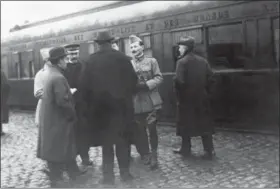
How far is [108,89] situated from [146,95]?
57 centimetres

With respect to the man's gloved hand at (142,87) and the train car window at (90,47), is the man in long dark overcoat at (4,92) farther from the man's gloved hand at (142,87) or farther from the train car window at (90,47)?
the man's gloved hand at (142,87)

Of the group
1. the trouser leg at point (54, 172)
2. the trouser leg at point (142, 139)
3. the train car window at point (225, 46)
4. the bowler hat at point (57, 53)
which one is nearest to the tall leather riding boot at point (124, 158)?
the trouser leg at point (142, 139)

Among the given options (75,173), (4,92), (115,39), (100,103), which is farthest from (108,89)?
(75,173)

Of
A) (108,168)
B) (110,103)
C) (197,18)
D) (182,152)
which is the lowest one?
(108,168)

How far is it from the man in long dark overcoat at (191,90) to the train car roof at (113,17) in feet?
1.02

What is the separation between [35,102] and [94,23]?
0.78 metres

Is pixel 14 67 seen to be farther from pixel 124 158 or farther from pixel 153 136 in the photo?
pixel 124 158

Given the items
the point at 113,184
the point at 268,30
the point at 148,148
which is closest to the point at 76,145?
the point at 113,184

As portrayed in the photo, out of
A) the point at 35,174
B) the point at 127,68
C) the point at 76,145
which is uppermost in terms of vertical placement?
the point at 127,68

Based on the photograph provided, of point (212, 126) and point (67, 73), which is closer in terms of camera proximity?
point (212, 126)

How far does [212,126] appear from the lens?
273cm

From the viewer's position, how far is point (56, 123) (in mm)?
3898

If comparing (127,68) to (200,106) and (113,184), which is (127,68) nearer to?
(200,106)

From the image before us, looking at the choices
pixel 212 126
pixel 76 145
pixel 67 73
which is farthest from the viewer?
pixel 76 145
